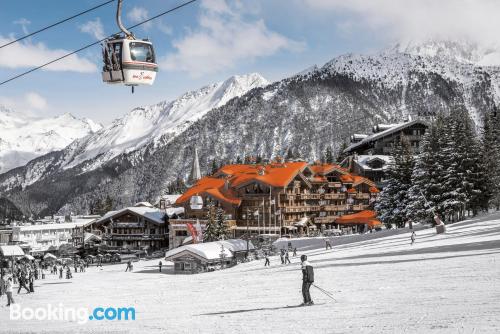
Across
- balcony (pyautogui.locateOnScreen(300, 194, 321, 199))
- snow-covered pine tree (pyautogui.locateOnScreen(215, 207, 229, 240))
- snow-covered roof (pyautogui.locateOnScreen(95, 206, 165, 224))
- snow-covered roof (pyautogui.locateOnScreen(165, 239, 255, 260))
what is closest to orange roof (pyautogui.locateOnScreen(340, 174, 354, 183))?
balcony (pyautogui.locateOnScreen(300, 194, 321, 199))

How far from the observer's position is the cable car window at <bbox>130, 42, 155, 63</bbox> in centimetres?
1969

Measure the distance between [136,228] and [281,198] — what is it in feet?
91.4

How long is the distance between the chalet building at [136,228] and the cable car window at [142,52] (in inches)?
2701

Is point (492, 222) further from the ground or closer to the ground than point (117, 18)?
closer to the ground

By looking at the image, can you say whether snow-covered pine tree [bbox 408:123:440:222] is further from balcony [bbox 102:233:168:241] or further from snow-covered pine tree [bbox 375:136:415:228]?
balcony [bbox 102:233:168:241]

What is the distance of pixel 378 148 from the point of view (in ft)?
360

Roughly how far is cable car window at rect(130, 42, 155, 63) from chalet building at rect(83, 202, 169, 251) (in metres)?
68.6

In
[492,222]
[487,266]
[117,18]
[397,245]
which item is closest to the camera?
[117,18]

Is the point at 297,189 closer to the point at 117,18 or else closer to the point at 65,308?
the point at 65,308

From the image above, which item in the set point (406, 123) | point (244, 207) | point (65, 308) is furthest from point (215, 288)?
point (406, 123)

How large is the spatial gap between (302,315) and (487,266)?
1057 cm

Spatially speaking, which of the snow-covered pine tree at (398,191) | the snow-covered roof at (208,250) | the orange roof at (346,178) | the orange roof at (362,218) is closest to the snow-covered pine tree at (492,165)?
A: the snow-covered pine tree at (398,191)

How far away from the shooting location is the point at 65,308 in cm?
2505

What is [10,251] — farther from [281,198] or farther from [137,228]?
[281,198]
